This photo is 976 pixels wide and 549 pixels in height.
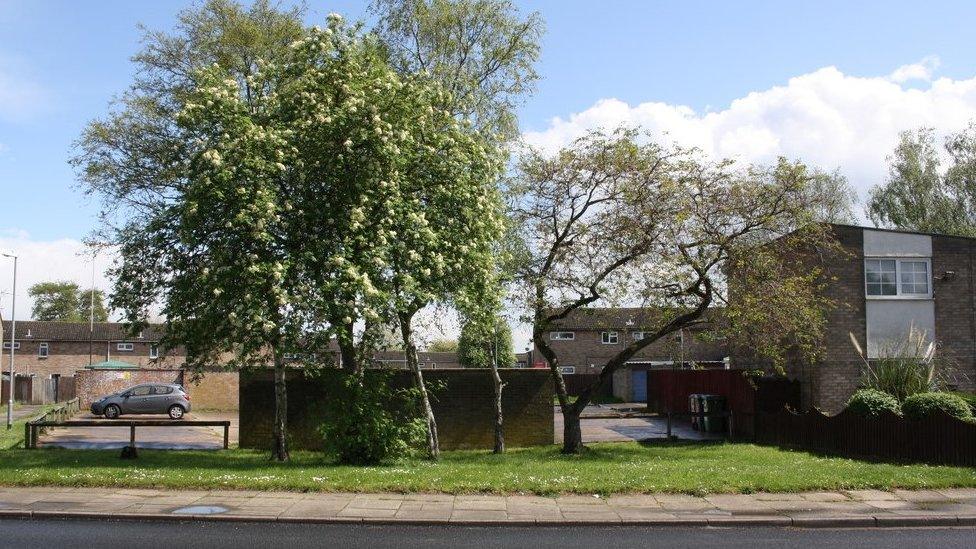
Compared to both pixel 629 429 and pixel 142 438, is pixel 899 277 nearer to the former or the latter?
pixel 629 429

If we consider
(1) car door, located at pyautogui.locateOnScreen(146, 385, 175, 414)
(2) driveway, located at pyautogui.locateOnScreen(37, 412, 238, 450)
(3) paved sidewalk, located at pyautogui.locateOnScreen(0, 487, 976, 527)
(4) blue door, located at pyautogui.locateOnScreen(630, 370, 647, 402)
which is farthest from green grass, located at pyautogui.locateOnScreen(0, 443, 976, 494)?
(4) blue door, located at pyautogui.locateOnScreen(630, 370, 647, 402)

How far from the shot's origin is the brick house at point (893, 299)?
90.6 ft

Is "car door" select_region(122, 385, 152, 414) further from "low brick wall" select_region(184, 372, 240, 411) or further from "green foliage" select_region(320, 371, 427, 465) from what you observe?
"green foliage" select_region(320, 371, 427, 465)

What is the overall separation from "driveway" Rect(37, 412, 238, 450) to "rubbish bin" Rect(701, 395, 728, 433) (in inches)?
607

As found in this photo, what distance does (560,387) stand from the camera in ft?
80.0

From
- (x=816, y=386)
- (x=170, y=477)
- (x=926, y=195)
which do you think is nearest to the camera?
(x=170, y=477)

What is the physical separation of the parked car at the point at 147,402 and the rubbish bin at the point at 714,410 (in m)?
22.4

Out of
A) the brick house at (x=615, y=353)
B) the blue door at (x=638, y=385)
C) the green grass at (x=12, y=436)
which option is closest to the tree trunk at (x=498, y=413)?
the green grass at (x=12, y=436)

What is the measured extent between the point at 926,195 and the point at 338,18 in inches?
1648

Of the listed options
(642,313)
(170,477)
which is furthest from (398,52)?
(170,477)

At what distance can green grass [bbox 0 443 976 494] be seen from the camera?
1451 centimetres

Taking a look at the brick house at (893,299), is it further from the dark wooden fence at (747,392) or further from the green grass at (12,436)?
the green grass at (12,436)

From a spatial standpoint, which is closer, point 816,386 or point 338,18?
→ point 338,18

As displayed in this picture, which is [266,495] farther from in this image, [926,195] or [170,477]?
[926,195]
